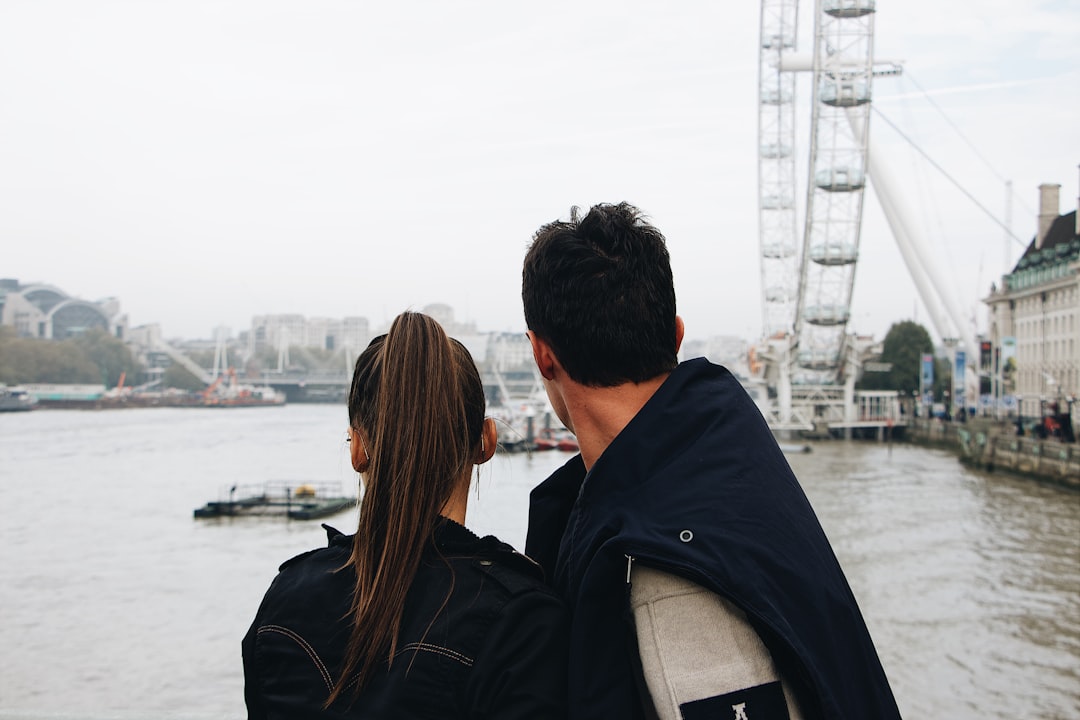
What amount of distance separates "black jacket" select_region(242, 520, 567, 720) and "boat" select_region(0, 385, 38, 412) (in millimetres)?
75816

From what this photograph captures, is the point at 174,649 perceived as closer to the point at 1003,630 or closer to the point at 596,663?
the point at 1003,630

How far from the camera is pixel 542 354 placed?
1.21m

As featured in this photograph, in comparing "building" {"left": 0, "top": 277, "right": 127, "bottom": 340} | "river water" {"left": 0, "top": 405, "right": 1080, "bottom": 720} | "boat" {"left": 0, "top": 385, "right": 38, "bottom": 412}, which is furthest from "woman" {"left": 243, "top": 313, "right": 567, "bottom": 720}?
"building" {"left": 0, "top": 277, "right": 127, "bottom": 340}

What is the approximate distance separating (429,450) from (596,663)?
0.30 metres

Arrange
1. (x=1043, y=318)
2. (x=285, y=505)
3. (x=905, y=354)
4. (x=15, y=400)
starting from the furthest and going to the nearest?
1. (x=15, y=400)
2. (x=905, y=354)
3. (x=1043, y=318)
4. (x=285, y=505)

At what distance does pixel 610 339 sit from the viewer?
3.81 feet

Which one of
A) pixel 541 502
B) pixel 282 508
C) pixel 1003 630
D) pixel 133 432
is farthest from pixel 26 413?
pixel 541 502

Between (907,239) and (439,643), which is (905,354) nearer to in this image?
(907,239)

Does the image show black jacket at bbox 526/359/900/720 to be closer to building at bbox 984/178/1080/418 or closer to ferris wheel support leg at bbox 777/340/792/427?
building at bbox 984/178/1080/418

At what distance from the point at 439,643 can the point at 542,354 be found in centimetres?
36

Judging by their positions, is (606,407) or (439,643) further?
(606,407)

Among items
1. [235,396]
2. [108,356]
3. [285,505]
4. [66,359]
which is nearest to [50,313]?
[108,356]

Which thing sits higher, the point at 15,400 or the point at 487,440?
the point at 487,440

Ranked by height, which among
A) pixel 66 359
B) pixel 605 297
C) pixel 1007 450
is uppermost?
pixel 66 359
